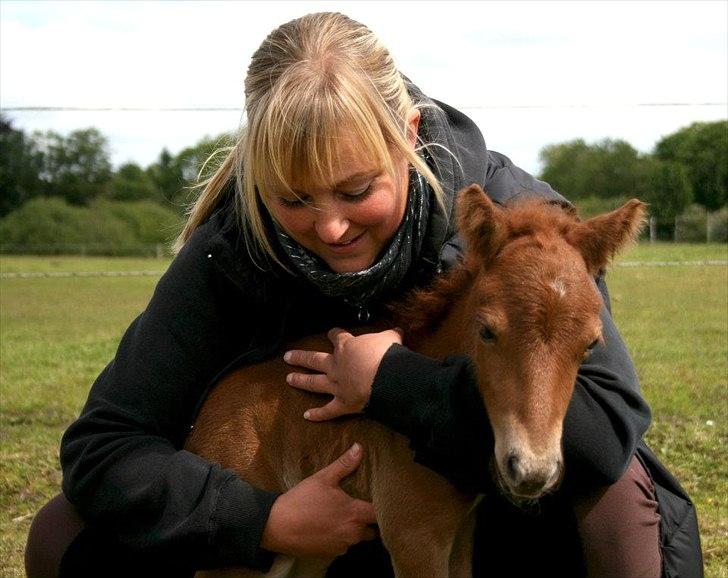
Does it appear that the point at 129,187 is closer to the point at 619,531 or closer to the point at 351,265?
the point at 351,265

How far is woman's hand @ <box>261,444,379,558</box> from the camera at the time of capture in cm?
296

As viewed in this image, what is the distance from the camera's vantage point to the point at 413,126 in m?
3.11

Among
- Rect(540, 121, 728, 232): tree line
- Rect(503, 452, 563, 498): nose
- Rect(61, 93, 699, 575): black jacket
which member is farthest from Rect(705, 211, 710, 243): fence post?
Rect(503, 452, 563, 498): nose

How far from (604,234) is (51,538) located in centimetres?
205

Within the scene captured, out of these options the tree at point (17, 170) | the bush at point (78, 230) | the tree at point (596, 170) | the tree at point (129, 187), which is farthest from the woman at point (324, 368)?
the tree at point (129, 187)

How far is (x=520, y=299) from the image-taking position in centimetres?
253

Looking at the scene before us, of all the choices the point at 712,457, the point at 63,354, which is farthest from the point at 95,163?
the point at 712,457

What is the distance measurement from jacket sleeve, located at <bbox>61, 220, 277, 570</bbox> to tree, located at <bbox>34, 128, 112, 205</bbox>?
37715 mm

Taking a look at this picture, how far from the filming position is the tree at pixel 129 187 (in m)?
47.0

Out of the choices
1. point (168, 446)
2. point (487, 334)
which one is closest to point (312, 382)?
point (168, 446)

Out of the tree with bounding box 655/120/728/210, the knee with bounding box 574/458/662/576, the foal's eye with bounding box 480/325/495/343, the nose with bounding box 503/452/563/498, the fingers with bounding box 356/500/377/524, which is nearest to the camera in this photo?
the nose with bounding box 503/452/563/498

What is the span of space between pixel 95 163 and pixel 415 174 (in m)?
46.0

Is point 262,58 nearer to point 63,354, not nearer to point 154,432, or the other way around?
point 154,432

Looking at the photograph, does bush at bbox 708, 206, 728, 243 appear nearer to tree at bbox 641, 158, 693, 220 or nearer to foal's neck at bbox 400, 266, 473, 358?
tree at bbox 641, 158, 693, 220
